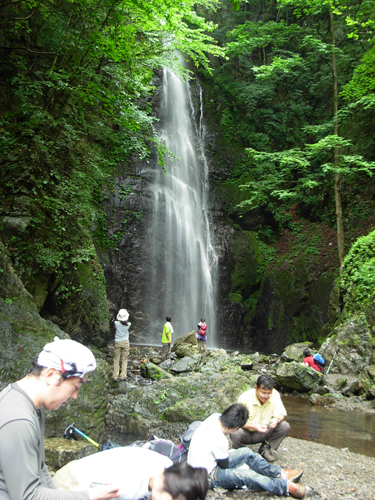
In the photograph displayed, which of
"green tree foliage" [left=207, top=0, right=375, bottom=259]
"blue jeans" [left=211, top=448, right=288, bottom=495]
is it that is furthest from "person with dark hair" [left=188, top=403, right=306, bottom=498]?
"green tree foliage" [left=207, top=0, right=375, bottom=259]

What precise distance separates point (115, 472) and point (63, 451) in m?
1.93

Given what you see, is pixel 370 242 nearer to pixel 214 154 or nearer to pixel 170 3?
pixel 170 3

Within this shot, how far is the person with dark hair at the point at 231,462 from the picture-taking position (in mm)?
2623

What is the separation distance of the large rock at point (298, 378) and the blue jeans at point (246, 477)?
478 cm

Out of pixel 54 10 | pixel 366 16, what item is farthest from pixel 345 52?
pixel 54 10

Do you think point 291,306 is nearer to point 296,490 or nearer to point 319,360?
point 319,360

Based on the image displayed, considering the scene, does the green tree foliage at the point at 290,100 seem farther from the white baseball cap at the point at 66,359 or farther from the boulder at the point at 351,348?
the white baseball cap at the point at 66,359

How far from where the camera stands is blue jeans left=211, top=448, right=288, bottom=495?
278cm

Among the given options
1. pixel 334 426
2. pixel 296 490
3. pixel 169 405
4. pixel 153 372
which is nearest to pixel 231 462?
pixel 296 490

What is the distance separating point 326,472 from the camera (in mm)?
3469

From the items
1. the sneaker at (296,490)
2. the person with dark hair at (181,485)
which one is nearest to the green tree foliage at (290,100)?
the sneaker at (296,490)

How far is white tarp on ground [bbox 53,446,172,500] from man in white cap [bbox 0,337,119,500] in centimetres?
15

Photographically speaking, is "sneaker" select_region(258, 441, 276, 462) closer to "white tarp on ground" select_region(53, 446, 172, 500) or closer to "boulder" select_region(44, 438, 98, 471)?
"boulder" select_region(44, 438, 98, 471)

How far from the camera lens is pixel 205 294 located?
53.6ft
